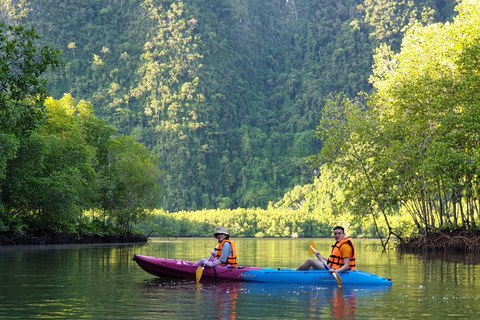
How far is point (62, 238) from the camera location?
5216 cm

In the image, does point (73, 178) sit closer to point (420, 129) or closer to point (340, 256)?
point (420, 129)

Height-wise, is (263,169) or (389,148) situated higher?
(263,169)

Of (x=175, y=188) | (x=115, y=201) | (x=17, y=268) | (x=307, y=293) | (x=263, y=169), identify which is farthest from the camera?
(x=263, y=169)

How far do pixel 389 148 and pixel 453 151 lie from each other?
6.56 metres

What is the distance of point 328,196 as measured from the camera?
138m

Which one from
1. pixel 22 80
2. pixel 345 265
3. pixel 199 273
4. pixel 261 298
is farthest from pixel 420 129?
pixel 261 298

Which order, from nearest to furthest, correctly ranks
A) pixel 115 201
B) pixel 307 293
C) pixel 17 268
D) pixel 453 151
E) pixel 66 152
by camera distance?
pixel 307 293
pixel 17 268
pixel 453 151
pixel 66 152
pixel 115 201

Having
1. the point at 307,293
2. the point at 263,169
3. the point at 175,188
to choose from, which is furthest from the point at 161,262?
the point at 263,169

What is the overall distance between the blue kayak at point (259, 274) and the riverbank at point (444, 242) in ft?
58.6

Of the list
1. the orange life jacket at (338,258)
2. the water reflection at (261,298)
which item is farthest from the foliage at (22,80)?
the orange life jacket at (338,258)

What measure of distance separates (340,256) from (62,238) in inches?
1463

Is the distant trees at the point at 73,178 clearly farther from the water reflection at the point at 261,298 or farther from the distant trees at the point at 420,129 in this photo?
the distant trees at the point at 420,129

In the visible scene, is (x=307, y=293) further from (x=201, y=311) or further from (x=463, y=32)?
(x=463, y=32)

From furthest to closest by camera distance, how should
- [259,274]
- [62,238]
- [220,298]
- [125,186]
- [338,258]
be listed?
[125,186]
[62,238]
[259,274]
[338,258]
[220,298]
